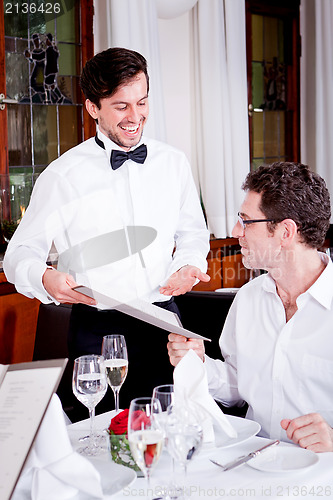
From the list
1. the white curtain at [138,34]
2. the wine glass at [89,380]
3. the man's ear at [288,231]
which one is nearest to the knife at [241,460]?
the wine glass at [89,380]

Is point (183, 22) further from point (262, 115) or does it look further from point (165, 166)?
point (165, 166)

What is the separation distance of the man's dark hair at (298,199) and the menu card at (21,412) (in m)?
0.92

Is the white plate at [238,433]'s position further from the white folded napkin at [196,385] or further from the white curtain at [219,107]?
the white curtain at [219,107]

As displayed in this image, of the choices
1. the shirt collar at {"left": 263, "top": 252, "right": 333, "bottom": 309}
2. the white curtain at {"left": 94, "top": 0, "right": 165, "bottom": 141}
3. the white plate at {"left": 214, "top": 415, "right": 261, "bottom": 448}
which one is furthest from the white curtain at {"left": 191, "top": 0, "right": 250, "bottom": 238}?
the white plate at {"left": 214, "top": 415, "right": 261, "bottom": 448}

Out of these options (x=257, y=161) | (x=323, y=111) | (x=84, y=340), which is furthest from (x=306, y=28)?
(x=84, y=340)

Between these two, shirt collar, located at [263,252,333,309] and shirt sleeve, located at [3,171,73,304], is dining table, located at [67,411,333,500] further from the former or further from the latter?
shirt sleeve, located at [3,171,73,304]

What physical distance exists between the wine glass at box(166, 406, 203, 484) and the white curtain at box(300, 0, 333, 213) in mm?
4558

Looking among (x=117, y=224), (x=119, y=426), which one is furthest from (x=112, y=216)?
(x=119, y=426)

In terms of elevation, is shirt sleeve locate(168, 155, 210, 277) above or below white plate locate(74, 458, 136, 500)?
above

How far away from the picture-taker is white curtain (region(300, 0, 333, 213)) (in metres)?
5.36

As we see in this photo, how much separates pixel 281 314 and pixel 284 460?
54 cm

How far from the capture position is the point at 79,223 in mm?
2287

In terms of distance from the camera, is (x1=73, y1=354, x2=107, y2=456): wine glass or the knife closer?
the knife

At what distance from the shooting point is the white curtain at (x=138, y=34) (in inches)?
150
